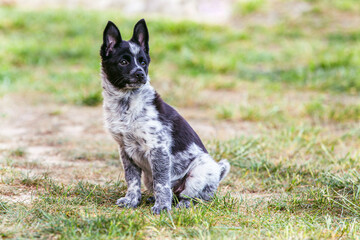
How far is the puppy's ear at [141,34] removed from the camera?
145 inches

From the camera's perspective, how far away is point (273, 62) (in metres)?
9.22

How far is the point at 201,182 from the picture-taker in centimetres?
361

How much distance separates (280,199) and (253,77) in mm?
5041

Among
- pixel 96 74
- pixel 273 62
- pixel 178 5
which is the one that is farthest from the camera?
pixel 178 5

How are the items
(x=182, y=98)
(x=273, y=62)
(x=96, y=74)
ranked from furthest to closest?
(x=273, y=62) < (x=96, y=74) < (x=182, y=98)

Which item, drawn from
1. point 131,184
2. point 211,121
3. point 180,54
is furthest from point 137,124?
point 180,54

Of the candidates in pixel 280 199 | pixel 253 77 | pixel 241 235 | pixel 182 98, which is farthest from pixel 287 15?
pixel 241 235

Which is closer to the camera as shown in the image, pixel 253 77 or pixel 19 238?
pixel 19 238

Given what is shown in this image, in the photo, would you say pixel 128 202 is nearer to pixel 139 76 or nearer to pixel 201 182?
pixel 201 182

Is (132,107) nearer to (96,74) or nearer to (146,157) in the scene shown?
(146,157)

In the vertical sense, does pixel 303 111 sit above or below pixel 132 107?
below

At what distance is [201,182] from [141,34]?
52.8 inches

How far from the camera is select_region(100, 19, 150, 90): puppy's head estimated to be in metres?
Result: 3.50

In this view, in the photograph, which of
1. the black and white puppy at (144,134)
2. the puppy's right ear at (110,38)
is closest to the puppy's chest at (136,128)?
the black and white puppy at (144,134)
